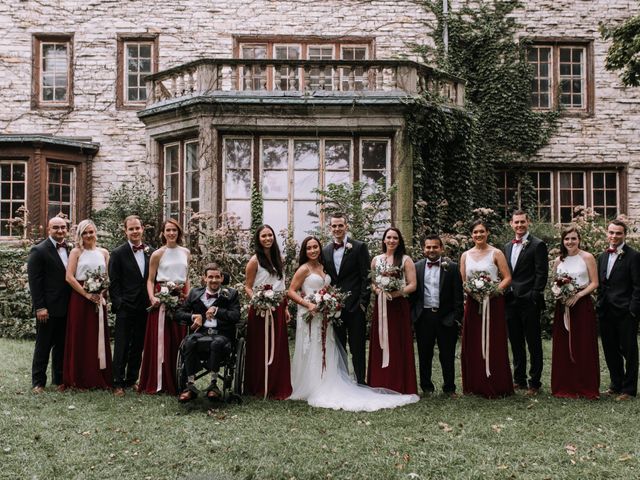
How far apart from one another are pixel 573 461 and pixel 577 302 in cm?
257

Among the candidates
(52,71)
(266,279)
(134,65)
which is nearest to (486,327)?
(266,279)

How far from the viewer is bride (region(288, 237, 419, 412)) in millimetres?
6758

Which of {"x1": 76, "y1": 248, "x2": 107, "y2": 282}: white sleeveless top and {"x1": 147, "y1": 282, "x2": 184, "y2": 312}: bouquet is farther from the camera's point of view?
{"x1": 76, "y1": 248, "x2": 107, "y2": 282}: white sleeveless top

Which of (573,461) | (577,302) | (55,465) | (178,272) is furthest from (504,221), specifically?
(55,465)

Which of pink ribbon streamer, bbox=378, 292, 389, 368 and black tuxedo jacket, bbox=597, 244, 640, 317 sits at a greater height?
black tuxedo jacket, bbox=597, 244, 640, 317

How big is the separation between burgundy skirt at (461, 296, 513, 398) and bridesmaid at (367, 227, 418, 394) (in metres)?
0.61

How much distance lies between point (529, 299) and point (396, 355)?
1.61 m

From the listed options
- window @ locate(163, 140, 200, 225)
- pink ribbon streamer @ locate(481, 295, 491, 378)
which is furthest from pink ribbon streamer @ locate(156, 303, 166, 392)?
window @ locate(163, 140, 200, 225)

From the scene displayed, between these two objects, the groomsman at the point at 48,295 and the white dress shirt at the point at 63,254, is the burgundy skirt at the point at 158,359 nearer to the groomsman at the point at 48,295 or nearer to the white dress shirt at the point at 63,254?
the groomsman at the point at 48,295

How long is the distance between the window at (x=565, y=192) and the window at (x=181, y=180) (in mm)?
8079

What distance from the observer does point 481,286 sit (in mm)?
6844

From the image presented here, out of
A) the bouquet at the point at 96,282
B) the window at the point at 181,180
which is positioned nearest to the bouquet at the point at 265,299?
the bouquet at the point at 96,282

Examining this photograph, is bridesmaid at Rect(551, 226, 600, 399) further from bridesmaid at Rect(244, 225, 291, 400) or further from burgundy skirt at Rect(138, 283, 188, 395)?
burgundy skirt at Rect(138, 283, 188, 395)

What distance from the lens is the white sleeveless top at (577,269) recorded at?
6.98 metres
